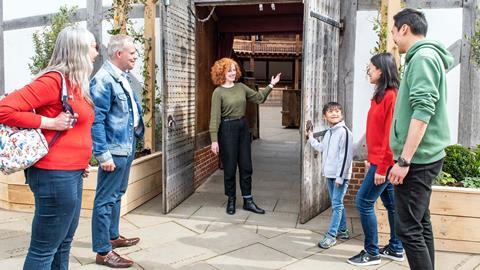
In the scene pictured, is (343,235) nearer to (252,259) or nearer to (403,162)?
(252,259)

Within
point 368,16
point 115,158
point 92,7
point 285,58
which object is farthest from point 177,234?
point 285,58

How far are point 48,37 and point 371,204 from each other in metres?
5.03

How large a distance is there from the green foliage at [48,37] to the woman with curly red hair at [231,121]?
8.44 ft

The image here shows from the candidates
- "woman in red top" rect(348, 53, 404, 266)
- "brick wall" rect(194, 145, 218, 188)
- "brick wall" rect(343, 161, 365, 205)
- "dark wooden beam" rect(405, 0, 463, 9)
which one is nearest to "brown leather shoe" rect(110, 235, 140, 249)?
"woman in red top" rect(348, 53, 404, 266)

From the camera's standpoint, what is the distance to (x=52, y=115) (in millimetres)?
2197

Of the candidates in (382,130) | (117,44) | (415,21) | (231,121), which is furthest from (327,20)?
(117,44)

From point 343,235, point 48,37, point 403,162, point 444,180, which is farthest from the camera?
point 48,37

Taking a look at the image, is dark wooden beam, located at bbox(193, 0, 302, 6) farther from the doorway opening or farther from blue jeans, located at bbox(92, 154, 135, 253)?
blue jeans, located at bbox(92, 154, 135, 253)

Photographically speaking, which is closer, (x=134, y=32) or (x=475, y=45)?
(x=475, y=45)

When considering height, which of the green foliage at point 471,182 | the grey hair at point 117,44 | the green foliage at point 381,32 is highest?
the green foliage at point 381,32

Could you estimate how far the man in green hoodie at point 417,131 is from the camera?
7.40 feet

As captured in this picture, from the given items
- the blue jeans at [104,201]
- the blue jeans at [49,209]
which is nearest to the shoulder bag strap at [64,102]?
the blue jeans at [49,209]

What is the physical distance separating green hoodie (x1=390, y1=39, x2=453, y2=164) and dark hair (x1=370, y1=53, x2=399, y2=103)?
2.15 ft

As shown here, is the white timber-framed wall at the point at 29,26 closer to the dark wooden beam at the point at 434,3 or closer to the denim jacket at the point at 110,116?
the denim jacket at the point at 110,116
